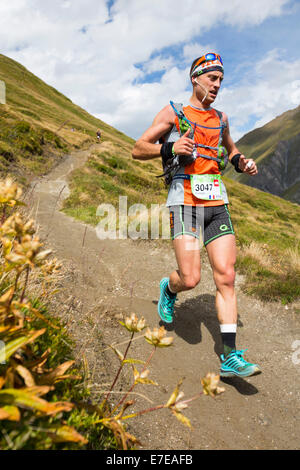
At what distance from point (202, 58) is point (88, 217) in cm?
715

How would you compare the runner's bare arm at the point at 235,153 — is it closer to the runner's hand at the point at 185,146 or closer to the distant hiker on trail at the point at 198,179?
the distant hiker on trail at the point at 198,179

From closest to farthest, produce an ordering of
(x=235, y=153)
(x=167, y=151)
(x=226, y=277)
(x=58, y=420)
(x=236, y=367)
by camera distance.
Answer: (x=58, y=420)
(x=236, y=367)
(x=226, y=277)
(x=167, y=151)
(x=235, y=153)

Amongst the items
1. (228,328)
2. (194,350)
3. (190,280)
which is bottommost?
(194,350)

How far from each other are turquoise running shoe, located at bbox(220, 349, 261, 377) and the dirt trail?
0.20 metres

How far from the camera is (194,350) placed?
133 inches

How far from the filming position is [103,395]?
2141 mm

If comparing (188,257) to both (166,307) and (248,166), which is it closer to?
(166,307)

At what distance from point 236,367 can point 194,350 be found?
A: 804mm

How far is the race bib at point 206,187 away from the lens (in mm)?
3199

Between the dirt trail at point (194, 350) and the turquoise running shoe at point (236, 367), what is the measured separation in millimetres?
200

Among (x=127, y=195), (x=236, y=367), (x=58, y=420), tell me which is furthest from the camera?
(x=127, y=195)

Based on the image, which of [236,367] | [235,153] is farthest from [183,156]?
[236,367]

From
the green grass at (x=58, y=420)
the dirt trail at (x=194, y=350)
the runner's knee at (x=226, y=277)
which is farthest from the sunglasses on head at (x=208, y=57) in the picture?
the green grass at (x=58, y=420)

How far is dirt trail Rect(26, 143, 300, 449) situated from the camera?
2.20 metres
